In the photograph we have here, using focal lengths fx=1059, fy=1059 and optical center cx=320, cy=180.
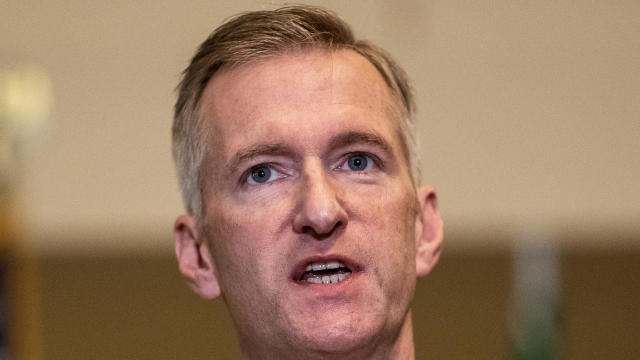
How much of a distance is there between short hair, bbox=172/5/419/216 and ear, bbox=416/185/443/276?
A: 5 cm

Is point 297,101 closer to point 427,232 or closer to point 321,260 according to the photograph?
point 321,260

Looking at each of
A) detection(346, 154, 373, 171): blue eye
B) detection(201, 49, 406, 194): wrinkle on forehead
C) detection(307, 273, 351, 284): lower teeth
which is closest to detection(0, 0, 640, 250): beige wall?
detection(201, 49, 406, 194): wrinkle on forehead

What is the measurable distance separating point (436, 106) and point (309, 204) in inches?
93.3

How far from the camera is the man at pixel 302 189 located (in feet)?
6.01

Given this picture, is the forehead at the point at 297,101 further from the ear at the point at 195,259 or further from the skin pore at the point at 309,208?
the ear at the point at 195,259

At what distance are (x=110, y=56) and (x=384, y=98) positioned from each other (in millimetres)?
2323

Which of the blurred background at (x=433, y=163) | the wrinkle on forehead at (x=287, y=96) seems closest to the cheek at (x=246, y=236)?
the wrinkle on forehead at (x=287, y=96)

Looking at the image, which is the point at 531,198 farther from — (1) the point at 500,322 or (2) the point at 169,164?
(2) the point at 169,164

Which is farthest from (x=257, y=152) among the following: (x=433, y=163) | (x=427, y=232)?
(x=433, y=163)

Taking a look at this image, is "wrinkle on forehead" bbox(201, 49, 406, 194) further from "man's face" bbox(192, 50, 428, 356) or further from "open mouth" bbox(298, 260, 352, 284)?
"open mouth" bbox(298, 260, 352, 284)

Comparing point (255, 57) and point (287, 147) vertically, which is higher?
point (255, 57)

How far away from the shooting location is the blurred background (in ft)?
13.3

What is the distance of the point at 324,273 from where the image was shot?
Answer: 6.09 ft

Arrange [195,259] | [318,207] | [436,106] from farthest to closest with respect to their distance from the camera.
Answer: [436,106], [195,259], [318,207]
